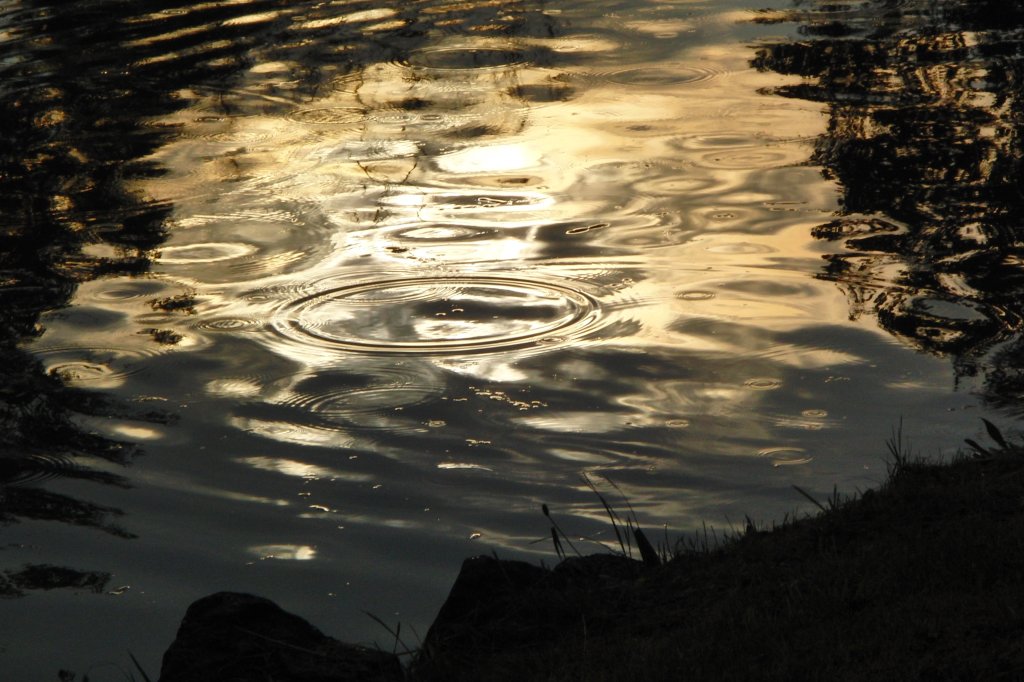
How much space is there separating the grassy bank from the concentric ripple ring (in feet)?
10.2

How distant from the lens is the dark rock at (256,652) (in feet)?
12.2

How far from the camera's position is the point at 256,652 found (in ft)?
12.4

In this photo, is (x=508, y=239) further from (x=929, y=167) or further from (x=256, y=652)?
(x=256, y=652)

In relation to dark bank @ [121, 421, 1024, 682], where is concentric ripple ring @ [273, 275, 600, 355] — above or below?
below

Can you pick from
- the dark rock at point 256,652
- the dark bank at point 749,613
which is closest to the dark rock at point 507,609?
the dark bank at point 749,613

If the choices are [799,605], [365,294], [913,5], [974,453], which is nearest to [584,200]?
[365,294]

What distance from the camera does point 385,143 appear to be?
10.9 meters

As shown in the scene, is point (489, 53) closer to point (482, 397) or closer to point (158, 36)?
point (158, 36)

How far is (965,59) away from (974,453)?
839 cm

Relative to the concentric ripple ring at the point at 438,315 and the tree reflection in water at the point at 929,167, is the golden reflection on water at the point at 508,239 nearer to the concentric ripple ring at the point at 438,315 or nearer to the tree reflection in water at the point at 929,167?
the concentric ripple ring at the point at 438,315

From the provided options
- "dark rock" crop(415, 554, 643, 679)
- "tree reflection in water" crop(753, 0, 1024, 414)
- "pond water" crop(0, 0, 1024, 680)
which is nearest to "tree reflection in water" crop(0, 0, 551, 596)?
"pond water" crop(0, 0, 1024, 680)

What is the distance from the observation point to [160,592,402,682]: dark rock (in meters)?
3.72

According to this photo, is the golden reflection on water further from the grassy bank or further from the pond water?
the grassy bank

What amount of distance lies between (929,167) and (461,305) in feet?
12.1
